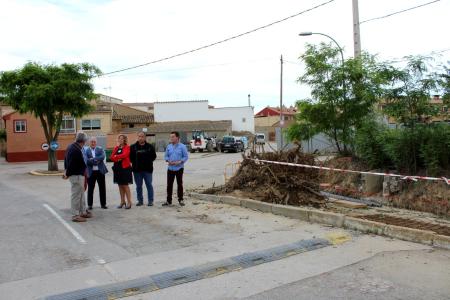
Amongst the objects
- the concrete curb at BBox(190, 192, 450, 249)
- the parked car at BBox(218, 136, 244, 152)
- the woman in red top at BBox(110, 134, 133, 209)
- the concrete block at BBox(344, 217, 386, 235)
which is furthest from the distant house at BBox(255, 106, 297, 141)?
the concrete block at BBox(344, 217, 386, 235)

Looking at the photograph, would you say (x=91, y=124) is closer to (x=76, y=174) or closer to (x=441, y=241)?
(x=76, y=174)

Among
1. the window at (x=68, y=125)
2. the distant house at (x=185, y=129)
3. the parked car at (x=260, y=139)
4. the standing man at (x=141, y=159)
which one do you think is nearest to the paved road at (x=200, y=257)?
the standing man at (x=141, y=159)

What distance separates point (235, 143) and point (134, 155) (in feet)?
115

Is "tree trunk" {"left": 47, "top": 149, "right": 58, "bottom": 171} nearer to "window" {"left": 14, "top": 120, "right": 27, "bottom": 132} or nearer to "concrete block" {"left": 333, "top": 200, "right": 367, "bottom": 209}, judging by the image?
"window" {"left": 14, "top": 120, "right": 27, "bottom": 132}

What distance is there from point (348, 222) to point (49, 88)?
1971cm

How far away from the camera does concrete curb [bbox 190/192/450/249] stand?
710 centimetres

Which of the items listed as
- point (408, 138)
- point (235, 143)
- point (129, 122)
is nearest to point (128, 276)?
point (408, 138)

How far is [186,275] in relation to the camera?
589cm

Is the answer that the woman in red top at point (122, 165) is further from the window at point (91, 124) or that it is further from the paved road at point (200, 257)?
the window at point (91, 124)

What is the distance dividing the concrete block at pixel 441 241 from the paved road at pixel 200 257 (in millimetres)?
248

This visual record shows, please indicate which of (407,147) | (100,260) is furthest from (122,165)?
(407,147)

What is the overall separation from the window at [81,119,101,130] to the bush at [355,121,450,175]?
36.6m

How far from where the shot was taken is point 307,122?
15.3 meters

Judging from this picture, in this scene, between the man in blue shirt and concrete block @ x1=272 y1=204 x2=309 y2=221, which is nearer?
concrete block @ x1=272 y1=204 x2=309 y2=221
